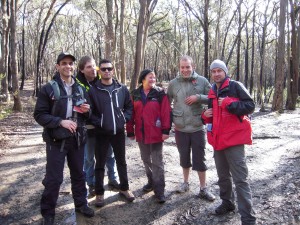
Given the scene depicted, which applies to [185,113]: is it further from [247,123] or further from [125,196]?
[125,196]

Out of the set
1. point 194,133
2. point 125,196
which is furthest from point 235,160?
point 125,196

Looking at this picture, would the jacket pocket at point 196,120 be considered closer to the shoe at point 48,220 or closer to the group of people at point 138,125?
the group of people at point 138,125

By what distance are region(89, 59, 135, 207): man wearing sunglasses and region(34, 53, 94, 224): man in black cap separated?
28 centimetres

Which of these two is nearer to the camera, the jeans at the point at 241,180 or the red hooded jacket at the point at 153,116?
the jeans at the point at 241,180

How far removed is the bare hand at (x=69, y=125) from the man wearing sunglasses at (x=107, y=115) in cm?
42

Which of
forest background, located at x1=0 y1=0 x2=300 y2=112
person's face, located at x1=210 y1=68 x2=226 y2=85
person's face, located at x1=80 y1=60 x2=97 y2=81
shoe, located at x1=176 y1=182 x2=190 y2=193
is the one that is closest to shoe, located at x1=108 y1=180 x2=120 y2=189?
shoe, located at x1=176 y1=182 x2=190 y2=193

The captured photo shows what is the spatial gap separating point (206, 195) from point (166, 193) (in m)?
0.58

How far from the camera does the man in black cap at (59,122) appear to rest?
3336 millimetres

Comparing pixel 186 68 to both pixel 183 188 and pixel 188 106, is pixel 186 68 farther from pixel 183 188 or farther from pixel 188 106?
pixel 183 188

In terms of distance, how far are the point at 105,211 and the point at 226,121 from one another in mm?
1864

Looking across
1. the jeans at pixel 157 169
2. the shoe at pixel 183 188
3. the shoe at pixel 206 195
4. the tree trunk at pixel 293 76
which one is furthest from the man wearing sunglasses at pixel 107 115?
the tree trunk at pixel 293 76

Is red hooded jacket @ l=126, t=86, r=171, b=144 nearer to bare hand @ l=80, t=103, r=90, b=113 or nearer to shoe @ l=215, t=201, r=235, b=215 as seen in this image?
bare hand @ l=80, t=103, r=90, b=113

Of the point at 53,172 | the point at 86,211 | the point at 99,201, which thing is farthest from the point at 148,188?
the point at 53,172

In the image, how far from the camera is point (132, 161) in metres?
6.23
